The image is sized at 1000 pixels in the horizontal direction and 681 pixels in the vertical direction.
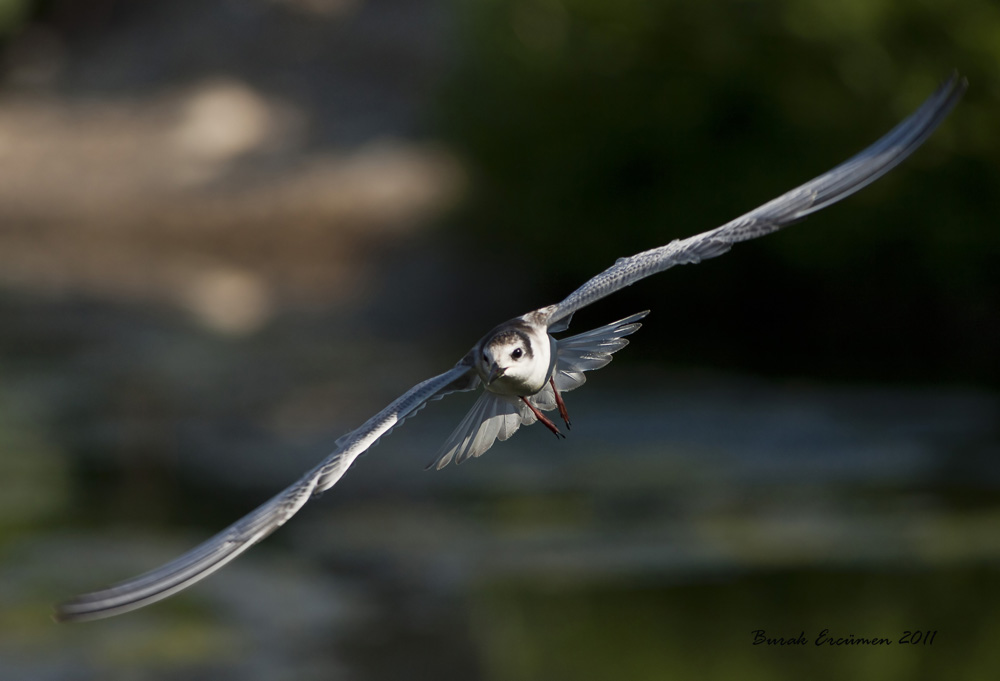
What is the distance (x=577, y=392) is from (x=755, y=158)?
342cm

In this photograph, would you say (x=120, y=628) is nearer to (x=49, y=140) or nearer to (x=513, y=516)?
(x=513, y=516)

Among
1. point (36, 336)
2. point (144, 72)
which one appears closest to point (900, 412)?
point (36, 336)

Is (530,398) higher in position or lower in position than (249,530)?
higher

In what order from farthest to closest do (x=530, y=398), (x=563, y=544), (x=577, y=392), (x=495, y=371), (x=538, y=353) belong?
(x=577, y=392) → (x=563, y=544) → (x=530, y=398) → (x=538, y=353) → (x=495, y=371)

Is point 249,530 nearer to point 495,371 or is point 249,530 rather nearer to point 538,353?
point 495,371

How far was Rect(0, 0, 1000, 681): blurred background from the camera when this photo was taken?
11633 mm

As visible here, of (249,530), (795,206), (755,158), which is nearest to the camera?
(249,530)

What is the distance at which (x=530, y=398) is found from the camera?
5.19 m

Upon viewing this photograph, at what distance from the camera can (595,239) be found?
17562 millimetres

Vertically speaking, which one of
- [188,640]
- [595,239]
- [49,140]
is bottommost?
[188,640]

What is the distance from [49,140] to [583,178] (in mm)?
13809

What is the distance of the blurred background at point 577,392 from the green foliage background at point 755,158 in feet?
0.13

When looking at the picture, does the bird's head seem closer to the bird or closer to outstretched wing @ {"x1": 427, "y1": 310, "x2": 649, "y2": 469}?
the bird

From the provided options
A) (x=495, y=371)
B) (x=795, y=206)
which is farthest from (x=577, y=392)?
(x=495, y=371)
